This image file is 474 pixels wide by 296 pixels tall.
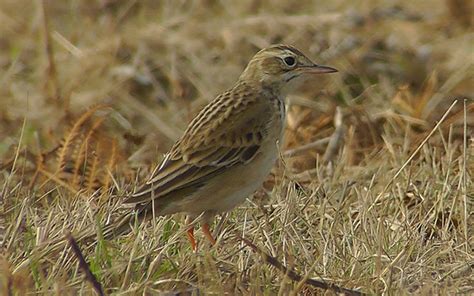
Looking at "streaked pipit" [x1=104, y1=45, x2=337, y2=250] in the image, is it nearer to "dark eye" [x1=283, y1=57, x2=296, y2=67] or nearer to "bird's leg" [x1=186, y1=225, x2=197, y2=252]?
"bird's leg" [x1=186, y1=225, x2=197, y2=252]

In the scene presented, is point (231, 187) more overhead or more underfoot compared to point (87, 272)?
more underfoot

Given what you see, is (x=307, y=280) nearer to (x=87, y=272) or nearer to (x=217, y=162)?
(x=87, y=272)

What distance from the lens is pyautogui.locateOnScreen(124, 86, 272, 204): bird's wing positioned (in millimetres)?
5418

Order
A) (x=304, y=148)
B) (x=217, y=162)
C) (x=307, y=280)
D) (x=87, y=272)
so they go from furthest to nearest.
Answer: (x=304, y=148), (x=217, y=162), (x=307, y=280), (x=87, y=272)

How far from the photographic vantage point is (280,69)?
624 cm

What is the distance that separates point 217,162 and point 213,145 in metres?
0.11

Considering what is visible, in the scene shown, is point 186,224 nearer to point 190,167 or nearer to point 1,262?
point 190,167

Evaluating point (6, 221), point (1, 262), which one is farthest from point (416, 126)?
point (1, 262)

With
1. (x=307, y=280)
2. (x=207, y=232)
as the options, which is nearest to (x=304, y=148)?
(x=207, y=232)

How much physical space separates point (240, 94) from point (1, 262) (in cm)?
193

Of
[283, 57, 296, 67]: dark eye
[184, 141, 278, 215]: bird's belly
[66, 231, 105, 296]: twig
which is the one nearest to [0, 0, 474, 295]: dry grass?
[66, 231, 105, 296]: twig

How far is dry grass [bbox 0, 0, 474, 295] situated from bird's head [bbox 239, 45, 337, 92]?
56 centimetres

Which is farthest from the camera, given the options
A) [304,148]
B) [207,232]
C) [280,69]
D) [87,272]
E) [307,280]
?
[304,148]

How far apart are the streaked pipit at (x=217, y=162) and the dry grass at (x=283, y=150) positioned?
0.13m
